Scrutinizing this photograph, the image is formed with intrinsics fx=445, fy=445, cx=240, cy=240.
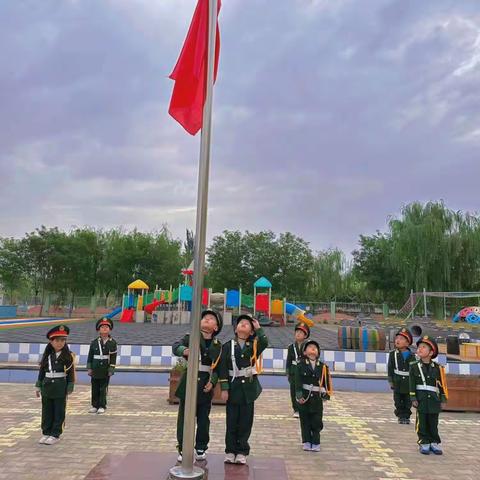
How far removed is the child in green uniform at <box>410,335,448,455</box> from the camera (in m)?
5.28

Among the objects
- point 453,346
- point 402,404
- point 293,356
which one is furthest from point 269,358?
point 453,346

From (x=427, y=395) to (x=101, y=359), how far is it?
15.5ft

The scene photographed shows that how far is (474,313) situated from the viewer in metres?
27.8

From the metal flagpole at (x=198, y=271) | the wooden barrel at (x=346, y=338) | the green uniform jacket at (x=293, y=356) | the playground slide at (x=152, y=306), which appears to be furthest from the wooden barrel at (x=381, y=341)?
the playground slide at (x=152, y=306)

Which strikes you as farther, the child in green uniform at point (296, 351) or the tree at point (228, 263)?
the tree at point (228, 263)

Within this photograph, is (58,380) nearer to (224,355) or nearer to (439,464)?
(224,355)

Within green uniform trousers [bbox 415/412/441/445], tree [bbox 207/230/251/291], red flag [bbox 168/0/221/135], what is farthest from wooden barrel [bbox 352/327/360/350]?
tree [bbox 207/230/251/291]

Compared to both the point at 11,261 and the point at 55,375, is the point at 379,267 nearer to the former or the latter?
the point at 11,261

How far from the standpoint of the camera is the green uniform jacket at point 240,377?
4594 mm

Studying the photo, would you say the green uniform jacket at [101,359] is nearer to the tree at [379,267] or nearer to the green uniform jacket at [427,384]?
the green uniform jacket at [427,384]

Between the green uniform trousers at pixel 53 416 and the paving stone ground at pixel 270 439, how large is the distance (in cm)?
18

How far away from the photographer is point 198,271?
407 centimetres

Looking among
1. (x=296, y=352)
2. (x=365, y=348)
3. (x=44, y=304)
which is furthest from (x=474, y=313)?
(x=44, y=304)

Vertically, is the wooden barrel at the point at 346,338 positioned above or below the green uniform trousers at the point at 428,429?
above
